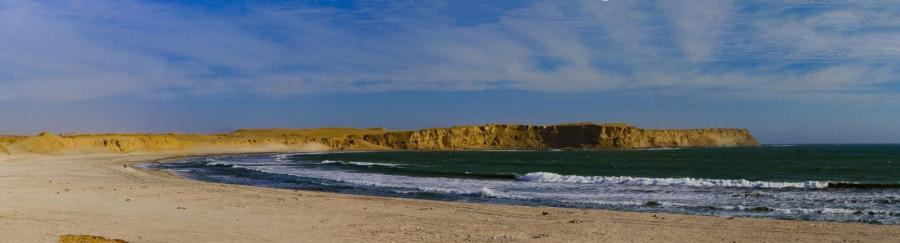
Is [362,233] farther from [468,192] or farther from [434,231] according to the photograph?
[468,192]

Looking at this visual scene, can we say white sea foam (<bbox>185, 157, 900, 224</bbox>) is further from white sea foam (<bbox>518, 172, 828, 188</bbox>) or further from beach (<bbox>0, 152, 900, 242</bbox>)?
beach (<bbox>0, 152, 900, 242</bbox>)

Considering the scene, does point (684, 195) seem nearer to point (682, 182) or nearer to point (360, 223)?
point (682, 182)

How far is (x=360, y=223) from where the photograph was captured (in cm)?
1288

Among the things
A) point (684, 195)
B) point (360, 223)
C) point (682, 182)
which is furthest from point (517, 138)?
point (360, 223)

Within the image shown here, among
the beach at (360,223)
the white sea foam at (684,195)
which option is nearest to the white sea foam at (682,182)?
the white sea foam at (684,195)

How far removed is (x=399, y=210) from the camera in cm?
1556

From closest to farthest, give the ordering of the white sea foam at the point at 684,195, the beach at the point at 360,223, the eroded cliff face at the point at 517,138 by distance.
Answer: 1. the beach at the point at 360,223
2. the white sea foam at the point at 684,195
3. the eroded cliff face at the point at 517,138

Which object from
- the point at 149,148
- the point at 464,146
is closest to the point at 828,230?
the point at 149,148

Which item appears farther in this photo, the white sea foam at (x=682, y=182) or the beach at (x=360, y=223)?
the white sea foam at (x=682, y=182)

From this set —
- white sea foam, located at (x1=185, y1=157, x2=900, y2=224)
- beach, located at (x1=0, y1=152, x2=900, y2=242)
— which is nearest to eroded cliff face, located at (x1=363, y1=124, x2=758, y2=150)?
white sea foam, located at (x1=185, y1=157, x2=900, y2=224)

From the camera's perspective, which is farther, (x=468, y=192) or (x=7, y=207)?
(x=468, y=192)

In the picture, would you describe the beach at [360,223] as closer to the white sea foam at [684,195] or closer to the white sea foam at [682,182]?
the white sea foam at [684,195]

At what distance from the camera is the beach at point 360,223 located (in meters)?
10.9

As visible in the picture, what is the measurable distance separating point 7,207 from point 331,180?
1623 centimetres
